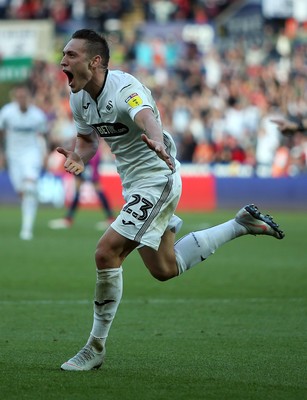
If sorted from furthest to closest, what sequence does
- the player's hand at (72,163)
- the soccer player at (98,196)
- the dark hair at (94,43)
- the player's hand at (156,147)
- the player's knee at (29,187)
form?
the soccer player at (98,196)
the player's knee at (29,187)
the player's hand at (72,163)
the dark hair at (94,43)
the player's hand at (156,147)

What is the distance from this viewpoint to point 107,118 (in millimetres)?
7719

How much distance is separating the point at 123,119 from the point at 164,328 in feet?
8.71

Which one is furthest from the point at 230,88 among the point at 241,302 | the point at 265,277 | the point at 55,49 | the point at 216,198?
the point at 241,302

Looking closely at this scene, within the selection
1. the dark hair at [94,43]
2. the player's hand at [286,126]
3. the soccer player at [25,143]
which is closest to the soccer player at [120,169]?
the dark hair at [94,43]

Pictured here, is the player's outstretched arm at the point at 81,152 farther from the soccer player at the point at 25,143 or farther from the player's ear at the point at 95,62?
the soccer player at the point at 25,143

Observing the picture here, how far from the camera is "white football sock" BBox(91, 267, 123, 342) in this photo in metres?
7.60

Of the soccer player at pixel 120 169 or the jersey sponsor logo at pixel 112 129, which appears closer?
the soccer player at pixel 120 169

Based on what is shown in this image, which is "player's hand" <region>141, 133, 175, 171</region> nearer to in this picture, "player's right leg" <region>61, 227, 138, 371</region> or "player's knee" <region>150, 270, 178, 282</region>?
"player's right leg" <region>61, 227, 138, 371</region>

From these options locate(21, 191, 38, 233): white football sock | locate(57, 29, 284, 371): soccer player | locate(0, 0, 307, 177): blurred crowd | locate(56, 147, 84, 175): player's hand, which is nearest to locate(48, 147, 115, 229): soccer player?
locate(21, 191, 38, 233): white football sock

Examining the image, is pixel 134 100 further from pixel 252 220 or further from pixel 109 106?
pixel 252 220

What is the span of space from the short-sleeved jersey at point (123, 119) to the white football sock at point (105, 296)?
72 cm

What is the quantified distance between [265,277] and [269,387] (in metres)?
7.18

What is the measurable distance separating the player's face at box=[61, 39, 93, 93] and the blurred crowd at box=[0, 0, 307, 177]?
19428 millimetres

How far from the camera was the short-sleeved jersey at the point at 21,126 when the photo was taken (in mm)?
19297
